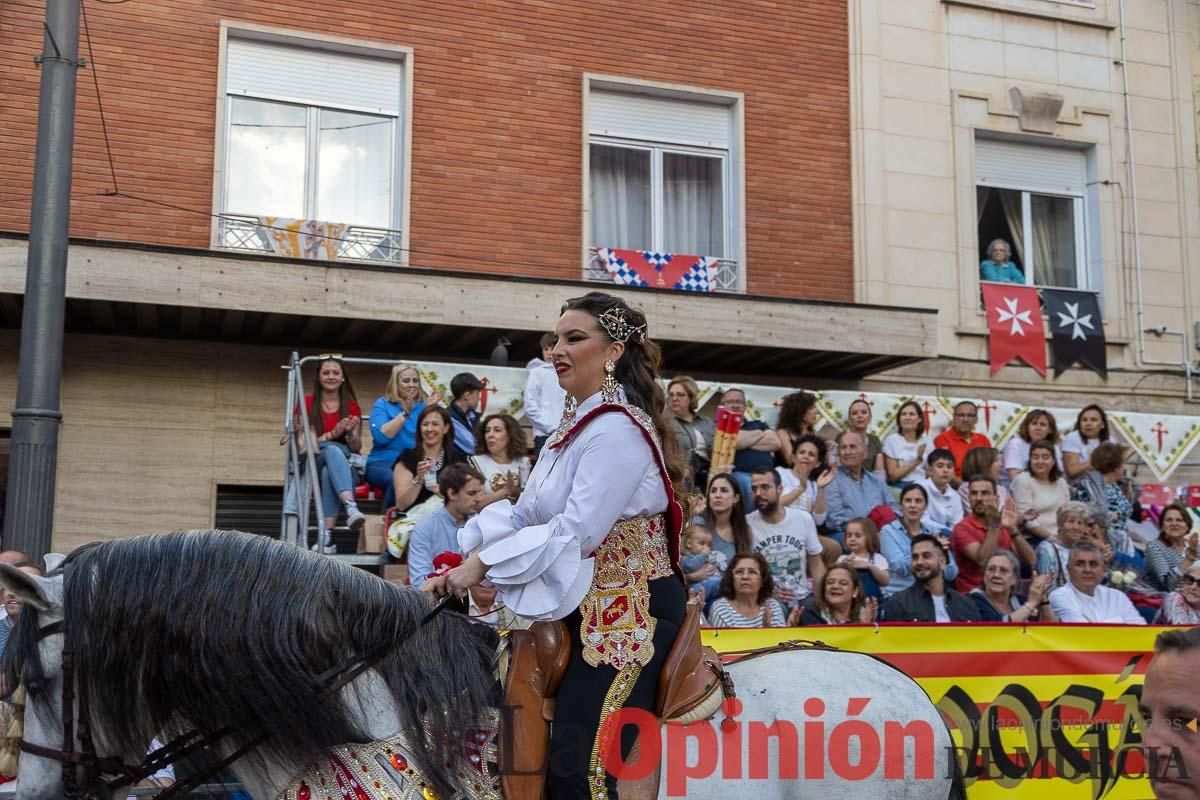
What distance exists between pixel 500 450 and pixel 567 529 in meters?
6.34

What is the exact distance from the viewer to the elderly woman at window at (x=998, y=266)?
17172 millimetres

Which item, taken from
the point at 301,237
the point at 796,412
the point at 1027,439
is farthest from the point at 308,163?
the point at 1027,439

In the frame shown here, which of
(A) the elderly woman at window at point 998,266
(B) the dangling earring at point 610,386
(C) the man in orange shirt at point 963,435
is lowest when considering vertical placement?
(B) the dangling earring at point 610,386

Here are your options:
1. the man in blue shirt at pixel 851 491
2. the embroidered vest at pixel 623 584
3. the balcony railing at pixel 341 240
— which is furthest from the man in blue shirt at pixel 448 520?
the balcony railing at pixel 341 240

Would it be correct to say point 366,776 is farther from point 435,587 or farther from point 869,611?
point 869,611

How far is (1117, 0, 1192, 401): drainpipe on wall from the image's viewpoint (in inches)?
690

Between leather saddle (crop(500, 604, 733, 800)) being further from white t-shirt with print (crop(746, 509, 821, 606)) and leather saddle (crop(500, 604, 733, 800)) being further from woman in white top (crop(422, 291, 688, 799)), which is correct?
white t-shirt with print (crop(746, 509, 821, 606))

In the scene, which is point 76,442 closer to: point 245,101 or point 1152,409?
point 245,101

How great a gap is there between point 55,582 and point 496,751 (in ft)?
4.67

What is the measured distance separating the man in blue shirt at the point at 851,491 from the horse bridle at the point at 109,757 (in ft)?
26.5

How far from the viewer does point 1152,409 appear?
17.4 metres

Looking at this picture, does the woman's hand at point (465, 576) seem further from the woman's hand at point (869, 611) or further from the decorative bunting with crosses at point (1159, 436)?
the decorative bunting with crosses at point (1159, 436)

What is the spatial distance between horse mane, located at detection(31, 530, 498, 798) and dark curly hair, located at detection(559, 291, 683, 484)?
115 centimetres

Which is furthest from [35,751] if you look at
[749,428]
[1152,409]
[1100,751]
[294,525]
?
[1152,409]
